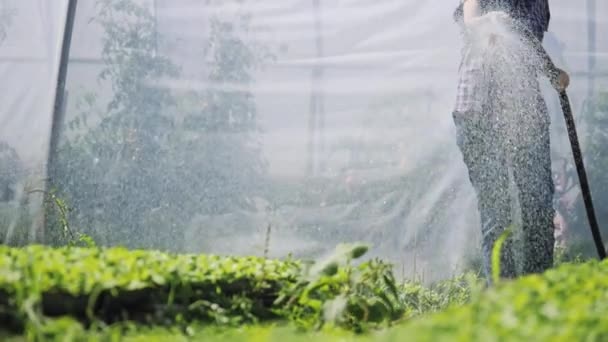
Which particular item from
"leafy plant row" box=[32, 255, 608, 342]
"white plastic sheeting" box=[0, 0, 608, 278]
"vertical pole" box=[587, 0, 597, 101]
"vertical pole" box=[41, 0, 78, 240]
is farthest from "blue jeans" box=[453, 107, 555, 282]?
"vertical pole" box=[41, 0, 78, 240]

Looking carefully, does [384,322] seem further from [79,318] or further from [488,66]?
[488,66]

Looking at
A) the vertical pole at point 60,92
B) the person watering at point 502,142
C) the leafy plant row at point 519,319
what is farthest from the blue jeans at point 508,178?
→ the vertical pole at point 60,92

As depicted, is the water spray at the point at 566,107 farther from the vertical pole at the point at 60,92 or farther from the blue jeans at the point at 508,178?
the vertical pole at the point at 60,92

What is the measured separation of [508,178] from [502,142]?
0.49 feet

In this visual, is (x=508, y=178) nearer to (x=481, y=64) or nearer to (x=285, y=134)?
(x=481, y=64)

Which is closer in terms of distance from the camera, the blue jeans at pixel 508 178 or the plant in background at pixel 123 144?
the blue jeans at pixel 508 178

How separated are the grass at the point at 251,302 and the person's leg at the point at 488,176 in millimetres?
1327

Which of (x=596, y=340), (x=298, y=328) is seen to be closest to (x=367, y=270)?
(x=298, y=328)

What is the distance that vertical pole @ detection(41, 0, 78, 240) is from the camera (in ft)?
18.1

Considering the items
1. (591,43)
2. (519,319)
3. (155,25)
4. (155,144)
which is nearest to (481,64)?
(591,43)

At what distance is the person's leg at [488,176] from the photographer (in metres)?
3.97

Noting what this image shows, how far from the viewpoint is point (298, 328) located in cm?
215

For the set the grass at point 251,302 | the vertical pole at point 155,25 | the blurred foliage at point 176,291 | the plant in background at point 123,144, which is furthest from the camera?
the vertical pole at point 155,25

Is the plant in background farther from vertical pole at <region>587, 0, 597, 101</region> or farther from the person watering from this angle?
vertical pole at <region>587, 0, 597, 101</region>
